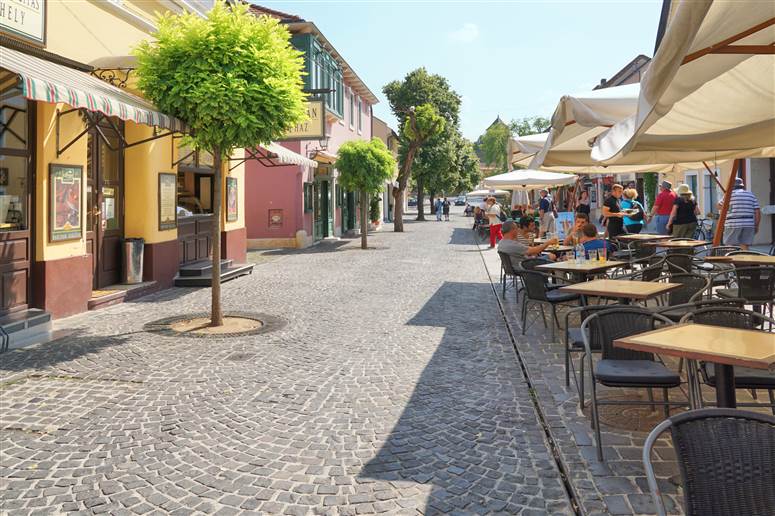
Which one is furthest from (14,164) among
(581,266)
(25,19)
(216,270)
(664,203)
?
(664,203)

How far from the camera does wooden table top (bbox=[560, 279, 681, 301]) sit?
492cm

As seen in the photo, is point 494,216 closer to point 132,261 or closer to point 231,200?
point 231,200

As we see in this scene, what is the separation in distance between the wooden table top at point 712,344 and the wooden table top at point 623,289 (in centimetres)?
131

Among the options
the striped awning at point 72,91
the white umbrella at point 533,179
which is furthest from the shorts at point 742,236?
the striped awning at point 72,91

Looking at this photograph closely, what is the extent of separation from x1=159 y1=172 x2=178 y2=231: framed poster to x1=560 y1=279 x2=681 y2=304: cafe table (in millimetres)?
7946

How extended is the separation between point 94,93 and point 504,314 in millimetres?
5747

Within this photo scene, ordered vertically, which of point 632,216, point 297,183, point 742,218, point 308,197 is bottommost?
point 742,218

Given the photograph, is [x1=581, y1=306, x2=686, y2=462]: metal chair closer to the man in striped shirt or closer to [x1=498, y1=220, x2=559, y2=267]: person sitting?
[x1=498, y1=220, x2=559, y2=267]: person sitting

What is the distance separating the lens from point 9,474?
3523 millimetres

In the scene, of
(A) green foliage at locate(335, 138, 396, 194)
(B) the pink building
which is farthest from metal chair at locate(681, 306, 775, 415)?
(A) green foliage at locate(335, 138, 396, 194)

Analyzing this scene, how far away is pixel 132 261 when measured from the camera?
33.3 feet

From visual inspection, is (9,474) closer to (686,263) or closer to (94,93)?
(94,93)

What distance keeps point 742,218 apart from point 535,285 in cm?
542

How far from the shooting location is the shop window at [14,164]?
7.25m
